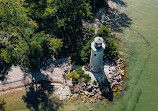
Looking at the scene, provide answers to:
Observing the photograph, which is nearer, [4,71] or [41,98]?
[41,98]

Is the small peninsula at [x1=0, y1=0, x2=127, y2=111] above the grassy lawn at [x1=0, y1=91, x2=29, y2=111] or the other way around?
above

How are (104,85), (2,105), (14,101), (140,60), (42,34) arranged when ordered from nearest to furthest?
(2,105)
(14,101)
(104,85)
(42,34)
(140,60)

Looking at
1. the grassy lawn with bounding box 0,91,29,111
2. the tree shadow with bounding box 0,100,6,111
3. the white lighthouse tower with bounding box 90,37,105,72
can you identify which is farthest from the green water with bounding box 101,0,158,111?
the tree shadow with bounding box 0,100,6,111

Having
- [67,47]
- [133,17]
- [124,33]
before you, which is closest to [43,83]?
[67,47]

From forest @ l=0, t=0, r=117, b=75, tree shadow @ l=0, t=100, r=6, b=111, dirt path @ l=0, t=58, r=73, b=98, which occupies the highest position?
forest @ l=0, t=0, r=117, b=75

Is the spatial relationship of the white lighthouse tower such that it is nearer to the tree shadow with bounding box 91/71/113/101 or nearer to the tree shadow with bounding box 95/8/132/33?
the tree shadow with bounding box 91/71/113/101

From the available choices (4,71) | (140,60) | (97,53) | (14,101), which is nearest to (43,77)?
(14,101)

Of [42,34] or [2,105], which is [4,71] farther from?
[42,34]

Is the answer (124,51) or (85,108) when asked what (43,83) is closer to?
(85,108)
